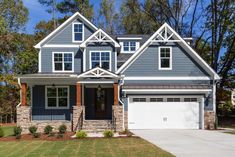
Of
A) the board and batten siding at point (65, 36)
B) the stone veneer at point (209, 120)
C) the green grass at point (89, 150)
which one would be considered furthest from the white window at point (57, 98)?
the green grass at point (89, 150)

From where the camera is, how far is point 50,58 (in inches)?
1138

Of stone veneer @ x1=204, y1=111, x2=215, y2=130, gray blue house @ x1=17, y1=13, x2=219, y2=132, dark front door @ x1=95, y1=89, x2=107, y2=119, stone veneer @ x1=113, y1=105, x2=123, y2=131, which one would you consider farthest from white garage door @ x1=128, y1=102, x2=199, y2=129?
stone veneer @ x1=113, y1=105, x2=123, y2=131

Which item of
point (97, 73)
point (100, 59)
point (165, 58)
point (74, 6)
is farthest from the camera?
point (74, 6)

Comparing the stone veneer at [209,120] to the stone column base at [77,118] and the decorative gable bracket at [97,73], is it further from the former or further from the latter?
the stone column base at [77,118]

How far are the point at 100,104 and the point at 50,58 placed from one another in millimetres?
5203

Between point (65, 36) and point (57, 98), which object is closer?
point (57, 98)

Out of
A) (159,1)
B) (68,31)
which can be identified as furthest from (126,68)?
(159,1)

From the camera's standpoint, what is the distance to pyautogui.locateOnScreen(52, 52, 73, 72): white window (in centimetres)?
2897

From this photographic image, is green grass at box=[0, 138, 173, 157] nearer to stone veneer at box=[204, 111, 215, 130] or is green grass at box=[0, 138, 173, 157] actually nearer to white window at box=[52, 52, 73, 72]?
stone veneer at box=[204, 111, 215, 130]

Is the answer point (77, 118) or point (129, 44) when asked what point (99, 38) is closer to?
point (129, 44)

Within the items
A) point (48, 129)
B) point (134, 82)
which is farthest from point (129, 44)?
point (48, 129)

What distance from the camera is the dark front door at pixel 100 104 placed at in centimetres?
2920

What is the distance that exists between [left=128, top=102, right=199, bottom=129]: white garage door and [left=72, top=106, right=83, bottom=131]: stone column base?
4.14m

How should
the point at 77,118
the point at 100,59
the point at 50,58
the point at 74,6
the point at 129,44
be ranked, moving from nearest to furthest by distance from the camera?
the point at 77,118
the point at 100,59
the point at 50,58
the point at 129,44
the point at 74,6
